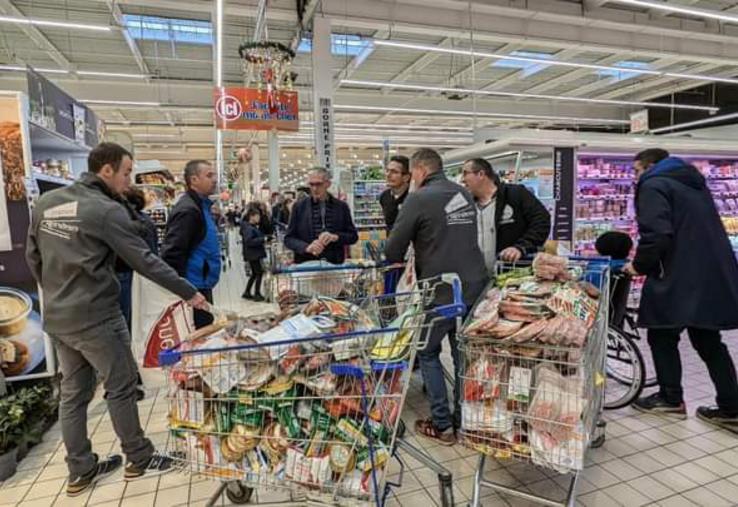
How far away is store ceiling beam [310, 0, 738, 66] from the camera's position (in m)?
8.18

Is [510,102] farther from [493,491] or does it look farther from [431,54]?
[493,491]

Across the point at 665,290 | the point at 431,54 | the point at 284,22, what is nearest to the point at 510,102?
the point at 431,54

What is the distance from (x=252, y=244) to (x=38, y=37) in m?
5.92

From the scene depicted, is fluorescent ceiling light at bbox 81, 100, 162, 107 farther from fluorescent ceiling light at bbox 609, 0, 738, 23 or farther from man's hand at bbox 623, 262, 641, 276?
man's hand at bbox 623, 262, 641, 276

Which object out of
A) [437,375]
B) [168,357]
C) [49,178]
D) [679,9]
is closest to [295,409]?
Answer: [168,357]

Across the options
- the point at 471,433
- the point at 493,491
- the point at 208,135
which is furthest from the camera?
the point at 208,135

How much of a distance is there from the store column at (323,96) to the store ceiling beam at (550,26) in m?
0.65

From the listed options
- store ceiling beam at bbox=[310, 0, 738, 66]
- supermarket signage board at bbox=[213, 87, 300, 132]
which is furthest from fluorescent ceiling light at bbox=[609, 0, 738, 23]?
supermarket signage board at bbox=[213, 87, 300, 132]

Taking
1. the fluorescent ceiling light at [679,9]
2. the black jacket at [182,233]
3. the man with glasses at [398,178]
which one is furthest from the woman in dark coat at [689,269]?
the fluorescent ceiling light at [679,9]

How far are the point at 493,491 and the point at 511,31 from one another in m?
8.78

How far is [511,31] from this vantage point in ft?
29.5

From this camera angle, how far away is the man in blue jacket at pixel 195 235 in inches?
118

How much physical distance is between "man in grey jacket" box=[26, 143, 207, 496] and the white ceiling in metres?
6.00

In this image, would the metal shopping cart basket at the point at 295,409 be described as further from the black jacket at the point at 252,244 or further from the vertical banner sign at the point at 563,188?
the black jacket at the point at 252,244
